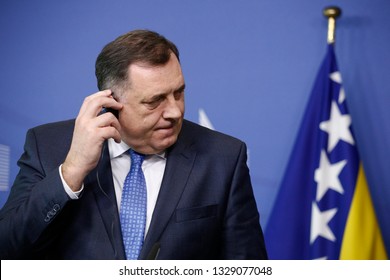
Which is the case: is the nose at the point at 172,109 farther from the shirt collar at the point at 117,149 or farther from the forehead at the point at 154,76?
the shirt collar at the point at 117,149

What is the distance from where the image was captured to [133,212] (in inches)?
62.8

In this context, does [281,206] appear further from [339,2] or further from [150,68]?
[150,68]

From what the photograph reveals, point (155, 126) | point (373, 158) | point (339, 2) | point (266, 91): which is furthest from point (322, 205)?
point (155, 126)

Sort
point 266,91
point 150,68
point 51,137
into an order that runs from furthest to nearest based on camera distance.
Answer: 1. point 266,91
2. point 51,137
3. point 150,68

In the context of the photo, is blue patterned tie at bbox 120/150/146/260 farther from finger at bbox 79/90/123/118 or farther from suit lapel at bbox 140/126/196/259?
finger at bbox 79/90/123/118

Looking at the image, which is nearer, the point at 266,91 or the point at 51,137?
the point at 51,137

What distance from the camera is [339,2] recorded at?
2.81 m

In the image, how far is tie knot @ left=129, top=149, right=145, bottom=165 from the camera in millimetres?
1692

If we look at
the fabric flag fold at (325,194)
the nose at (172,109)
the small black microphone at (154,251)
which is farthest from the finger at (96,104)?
the fabric flag fold at (325,194)

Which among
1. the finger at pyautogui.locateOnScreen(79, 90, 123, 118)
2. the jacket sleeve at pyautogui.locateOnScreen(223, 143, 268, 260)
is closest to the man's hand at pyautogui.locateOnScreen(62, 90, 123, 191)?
the finger at pyautogui.locateOnScreen(79, 90, 123, 118)

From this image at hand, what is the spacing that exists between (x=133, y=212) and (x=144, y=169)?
16 centimetres

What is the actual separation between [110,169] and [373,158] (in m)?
1.58

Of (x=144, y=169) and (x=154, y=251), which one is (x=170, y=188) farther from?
(x=154, y=251)

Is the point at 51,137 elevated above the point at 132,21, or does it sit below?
below
